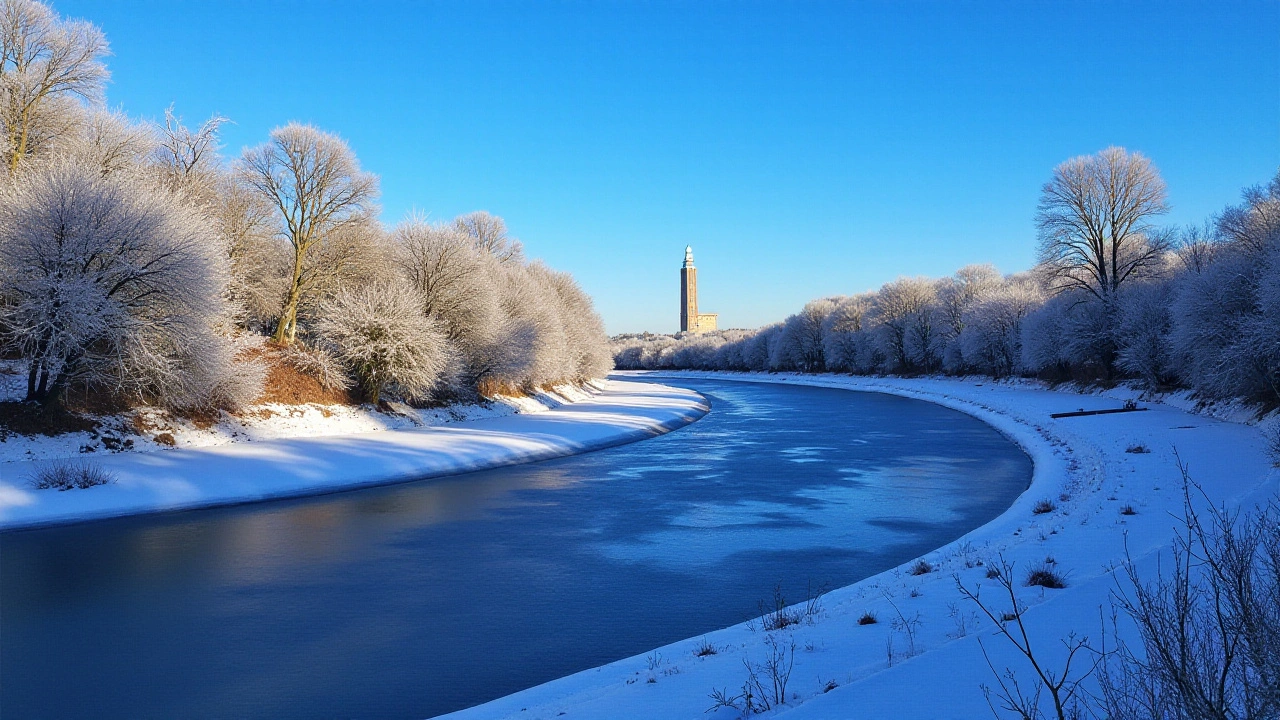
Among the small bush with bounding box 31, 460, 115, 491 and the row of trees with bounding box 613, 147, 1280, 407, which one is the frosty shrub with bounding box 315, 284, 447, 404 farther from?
the row of trees with bounding box 613, 147, 1280, 407

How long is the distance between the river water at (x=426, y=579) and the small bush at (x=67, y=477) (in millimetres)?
1973

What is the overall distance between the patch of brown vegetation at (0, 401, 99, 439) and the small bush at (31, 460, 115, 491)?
6.51 ft

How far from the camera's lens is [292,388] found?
29766 mm

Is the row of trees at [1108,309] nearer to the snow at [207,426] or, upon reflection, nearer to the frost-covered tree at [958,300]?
the frost-covered tree at [958,300]

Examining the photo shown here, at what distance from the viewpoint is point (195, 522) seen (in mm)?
16188

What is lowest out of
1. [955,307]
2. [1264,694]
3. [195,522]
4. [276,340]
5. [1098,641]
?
[195,522]

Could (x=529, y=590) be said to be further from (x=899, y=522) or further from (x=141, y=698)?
(x=899, y=522)

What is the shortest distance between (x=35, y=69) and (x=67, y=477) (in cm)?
1836

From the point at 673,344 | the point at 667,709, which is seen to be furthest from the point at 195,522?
the point at 673,344

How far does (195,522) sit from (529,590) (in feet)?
32.3

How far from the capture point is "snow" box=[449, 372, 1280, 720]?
5.39m

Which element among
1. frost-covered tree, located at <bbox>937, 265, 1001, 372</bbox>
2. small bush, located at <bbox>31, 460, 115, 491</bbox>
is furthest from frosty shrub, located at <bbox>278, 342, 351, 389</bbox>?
frost-covered tree, located at <bbox>937, 265, 1001, 372</bbox>

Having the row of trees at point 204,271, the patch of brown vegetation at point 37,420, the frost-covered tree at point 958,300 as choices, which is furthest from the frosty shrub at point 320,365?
the frost-covered tree at point 958,300

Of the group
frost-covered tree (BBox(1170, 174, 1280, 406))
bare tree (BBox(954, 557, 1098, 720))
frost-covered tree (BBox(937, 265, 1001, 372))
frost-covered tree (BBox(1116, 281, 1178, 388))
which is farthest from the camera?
frost-covered tree (BBox(937, 265, 1001, 372))
